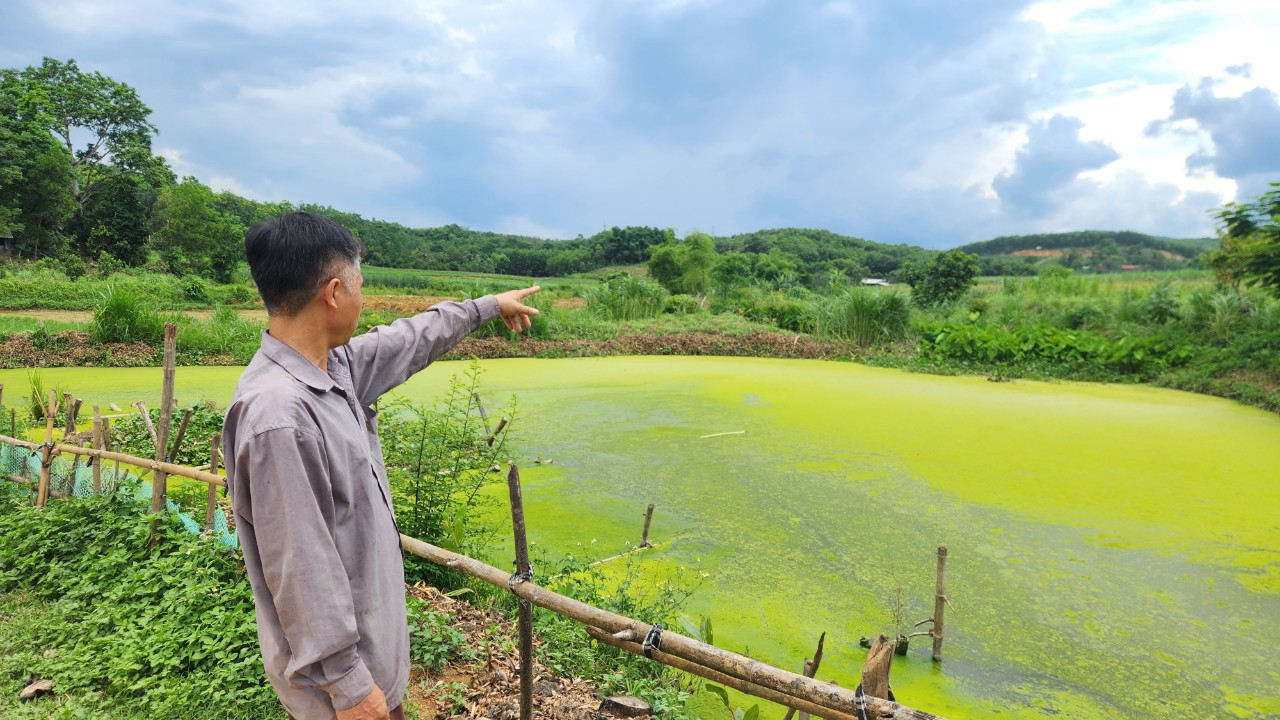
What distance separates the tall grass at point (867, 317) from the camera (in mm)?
11281

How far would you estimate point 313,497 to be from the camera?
95cm

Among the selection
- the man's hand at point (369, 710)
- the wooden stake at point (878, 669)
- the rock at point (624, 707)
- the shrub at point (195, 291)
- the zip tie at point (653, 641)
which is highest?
the shrub at point (195, 291)

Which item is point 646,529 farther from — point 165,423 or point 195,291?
point 195,291

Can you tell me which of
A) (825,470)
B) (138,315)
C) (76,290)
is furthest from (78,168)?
(825,470)

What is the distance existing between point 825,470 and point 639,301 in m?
9.33

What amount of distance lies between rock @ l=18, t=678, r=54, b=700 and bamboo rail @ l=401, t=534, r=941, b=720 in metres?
1.09

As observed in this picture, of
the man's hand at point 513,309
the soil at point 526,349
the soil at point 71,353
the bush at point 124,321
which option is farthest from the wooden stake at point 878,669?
the bush at point 124,321

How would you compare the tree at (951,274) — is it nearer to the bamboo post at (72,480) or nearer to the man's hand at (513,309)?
the bamboo post at (72,480)

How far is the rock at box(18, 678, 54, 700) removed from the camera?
6.28 ft

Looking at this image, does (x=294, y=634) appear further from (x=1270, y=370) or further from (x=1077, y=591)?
(x=1270, y=370)

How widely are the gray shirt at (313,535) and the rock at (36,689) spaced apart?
4.68 feet

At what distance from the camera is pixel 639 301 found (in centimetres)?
1379

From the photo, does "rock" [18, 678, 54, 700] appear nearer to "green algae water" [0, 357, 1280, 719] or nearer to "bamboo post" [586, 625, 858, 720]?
"bamboo post" [586, 625, 858, 720]

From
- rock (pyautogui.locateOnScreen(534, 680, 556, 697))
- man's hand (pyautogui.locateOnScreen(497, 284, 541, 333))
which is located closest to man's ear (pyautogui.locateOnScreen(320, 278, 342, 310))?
man's hand (pyautogui.locateOnScreen(497, 284, 541, 333))
